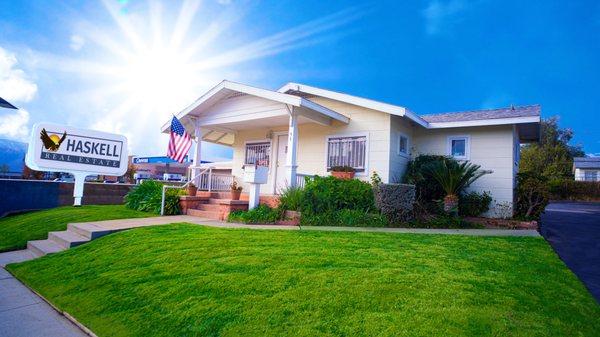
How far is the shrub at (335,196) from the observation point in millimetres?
8453

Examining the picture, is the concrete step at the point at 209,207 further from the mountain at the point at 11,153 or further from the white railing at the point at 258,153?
the mountain at the point at 11,153

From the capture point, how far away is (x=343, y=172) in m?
9.98

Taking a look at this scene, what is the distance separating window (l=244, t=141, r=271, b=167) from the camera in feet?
42.1

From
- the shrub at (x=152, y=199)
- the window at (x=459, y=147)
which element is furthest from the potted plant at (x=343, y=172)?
the shrub at (x=152, y=199)

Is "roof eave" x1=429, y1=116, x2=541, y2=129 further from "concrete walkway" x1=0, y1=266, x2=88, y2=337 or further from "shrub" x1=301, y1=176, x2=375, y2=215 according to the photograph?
"concrete walkway" x1=0, y1=266, x2=88, y2=337

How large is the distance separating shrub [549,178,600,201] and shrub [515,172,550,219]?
20.9m

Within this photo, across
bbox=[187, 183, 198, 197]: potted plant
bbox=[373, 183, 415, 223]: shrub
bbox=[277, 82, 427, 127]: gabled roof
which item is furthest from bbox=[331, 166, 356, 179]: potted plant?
bbox=[187, 183, 198, 197]: potted plant

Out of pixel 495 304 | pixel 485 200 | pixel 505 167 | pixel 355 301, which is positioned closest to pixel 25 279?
pixel 355 301

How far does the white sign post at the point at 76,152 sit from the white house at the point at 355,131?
5096 millimetres

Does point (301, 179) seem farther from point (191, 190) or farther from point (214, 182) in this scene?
point (214, 182)

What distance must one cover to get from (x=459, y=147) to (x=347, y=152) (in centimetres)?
375

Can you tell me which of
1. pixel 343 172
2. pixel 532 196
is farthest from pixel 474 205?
pixel 343 172

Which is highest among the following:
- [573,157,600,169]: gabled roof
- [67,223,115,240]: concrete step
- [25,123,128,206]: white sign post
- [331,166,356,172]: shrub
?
[573,157,600,169]: gabled roof

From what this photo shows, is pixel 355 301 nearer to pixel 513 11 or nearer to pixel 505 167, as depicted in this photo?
pixel 505 167
